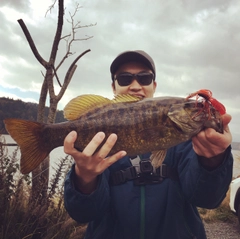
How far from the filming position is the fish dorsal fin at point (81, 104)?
2.69 m

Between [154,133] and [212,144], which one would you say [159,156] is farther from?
[212,144]

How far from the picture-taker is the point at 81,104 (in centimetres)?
273

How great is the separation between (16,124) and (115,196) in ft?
4.61

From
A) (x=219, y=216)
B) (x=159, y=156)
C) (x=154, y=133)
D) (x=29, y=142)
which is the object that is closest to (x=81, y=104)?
(x=29, y=142)

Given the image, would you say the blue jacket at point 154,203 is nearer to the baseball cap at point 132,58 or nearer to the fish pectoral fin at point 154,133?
the fish pectoral fin at point 154,133

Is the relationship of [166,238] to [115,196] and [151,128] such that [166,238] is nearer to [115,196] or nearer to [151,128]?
[115,196]

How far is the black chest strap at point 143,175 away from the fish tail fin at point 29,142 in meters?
0.94

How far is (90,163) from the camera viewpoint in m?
2.62

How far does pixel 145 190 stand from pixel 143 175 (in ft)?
0.57

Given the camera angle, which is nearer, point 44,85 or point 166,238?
point 166,238

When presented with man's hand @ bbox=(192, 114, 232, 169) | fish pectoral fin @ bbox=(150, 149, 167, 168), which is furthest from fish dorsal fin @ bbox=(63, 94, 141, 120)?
man's hand @ bbox=(192, 114, 232, 169)

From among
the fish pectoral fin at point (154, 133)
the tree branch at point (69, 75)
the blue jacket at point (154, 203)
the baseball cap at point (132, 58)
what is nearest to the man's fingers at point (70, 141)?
the blue jacket at point (154, 203)

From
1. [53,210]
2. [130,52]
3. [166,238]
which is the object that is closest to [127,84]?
[130,52]

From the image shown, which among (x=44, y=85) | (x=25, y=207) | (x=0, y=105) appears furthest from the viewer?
(x=0, y=105)
